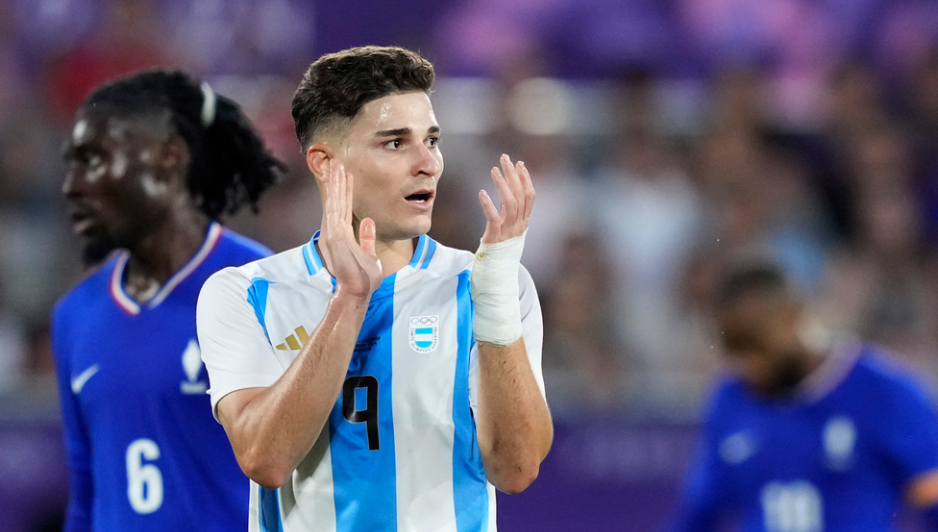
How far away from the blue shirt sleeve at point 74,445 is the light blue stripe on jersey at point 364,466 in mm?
1471

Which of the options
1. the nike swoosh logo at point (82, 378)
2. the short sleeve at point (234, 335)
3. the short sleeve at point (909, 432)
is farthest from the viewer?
the short sleeve at point (909, 432)

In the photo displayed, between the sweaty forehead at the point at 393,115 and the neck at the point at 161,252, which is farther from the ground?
the sweaty forehead at the point at 393,115

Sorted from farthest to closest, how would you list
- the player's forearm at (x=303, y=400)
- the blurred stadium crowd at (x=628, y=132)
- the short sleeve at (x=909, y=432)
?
the blurred stadium crowd at (x=628, y=132)
the short sleeve at (x=909, y=432)
the player's forearm at (x=303, y=400)

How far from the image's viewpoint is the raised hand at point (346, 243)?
260cm

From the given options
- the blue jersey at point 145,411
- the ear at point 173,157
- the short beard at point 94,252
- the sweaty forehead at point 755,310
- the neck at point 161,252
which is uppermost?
the ear at point 173,157

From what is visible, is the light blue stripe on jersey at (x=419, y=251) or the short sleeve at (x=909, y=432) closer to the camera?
the light blue stripe on jersey at (x=419, y=251)

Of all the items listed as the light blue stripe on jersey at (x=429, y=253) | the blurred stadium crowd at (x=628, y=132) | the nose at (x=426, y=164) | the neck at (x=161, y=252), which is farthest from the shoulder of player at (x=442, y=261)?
the blurred stadium crowd at (x=628, y=132)

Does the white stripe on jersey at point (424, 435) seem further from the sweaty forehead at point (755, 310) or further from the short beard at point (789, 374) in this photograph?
the short beard at point (789, 374)

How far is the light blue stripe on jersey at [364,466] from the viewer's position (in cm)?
278

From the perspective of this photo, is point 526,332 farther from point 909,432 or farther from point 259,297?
point 909,432

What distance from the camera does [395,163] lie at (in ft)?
9.23

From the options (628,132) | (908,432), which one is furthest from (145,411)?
(628,132)

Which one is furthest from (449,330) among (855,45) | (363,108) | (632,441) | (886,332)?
(855,45)

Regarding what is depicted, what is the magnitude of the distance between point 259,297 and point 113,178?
3.85 ft
